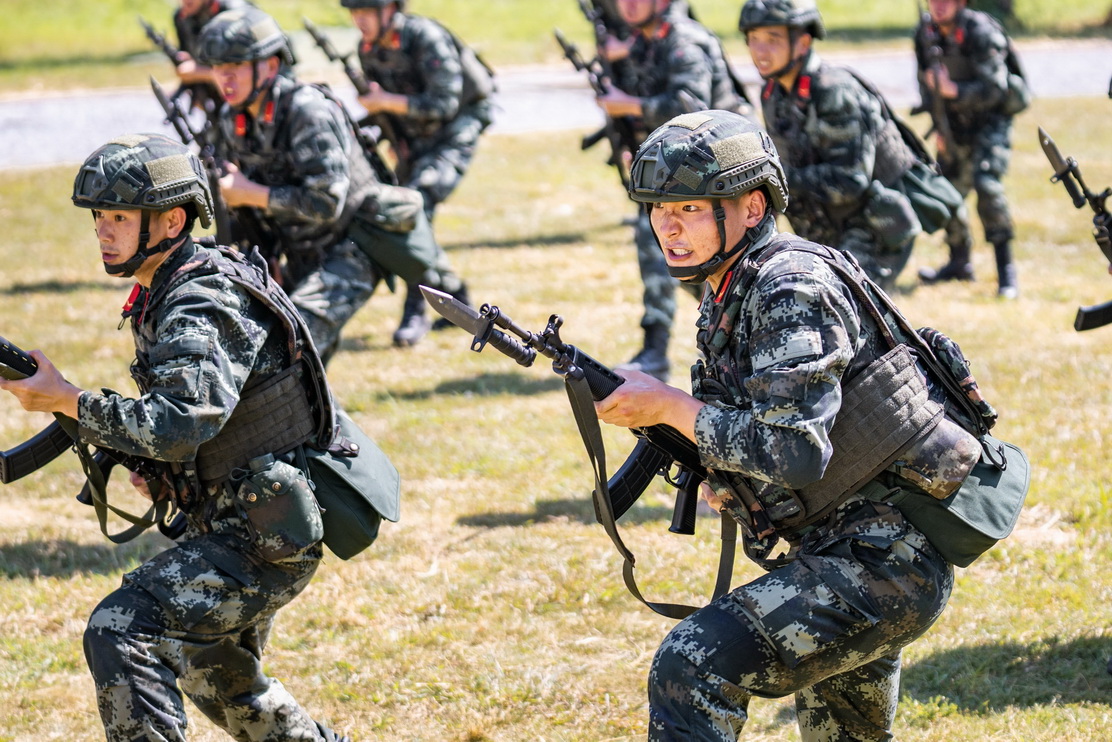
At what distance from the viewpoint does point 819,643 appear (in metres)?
3.62

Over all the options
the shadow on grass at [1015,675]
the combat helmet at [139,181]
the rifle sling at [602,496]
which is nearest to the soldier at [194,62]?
the combat helmet at [139,181]

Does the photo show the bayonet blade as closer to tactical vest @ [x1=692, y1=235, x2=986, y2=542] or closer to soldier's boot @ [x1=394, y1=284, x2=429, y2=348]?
tactical vest @ [x1=692, y1=235, x2=986, y2=542]

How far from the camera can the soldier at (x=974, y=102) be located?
11.1m

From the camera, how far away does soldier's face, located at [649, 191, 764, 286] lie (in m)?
3.79

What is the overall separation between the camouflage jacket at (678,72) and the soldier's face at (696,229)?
506 cm

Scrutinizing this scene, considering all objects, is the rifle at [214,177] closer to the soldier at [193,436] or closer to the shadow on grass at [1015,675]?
the soldier at [193,436]

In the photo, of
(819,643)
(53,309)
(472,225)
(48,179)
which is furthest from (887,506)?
(48,179)

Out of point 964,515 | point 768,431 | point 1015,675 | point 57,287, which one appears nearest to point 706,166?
point 768,431

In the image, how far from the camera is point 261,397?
14.3ft

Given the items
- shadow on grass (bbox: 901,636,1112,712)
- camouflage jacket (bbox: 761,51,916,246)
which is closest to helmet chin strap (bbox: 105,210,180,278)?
shadow on grass (bbox: 901,636,1112,712)

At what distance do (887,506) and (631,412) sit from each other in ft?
2.51

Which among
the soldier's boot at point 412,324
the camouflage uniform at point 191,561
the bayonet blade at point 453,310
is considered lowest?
the soldier's boot at point 412,324

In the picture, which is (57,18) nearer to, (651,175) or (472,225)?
(472,225)

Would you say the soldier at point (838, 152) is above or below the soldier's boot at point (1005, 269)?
above
